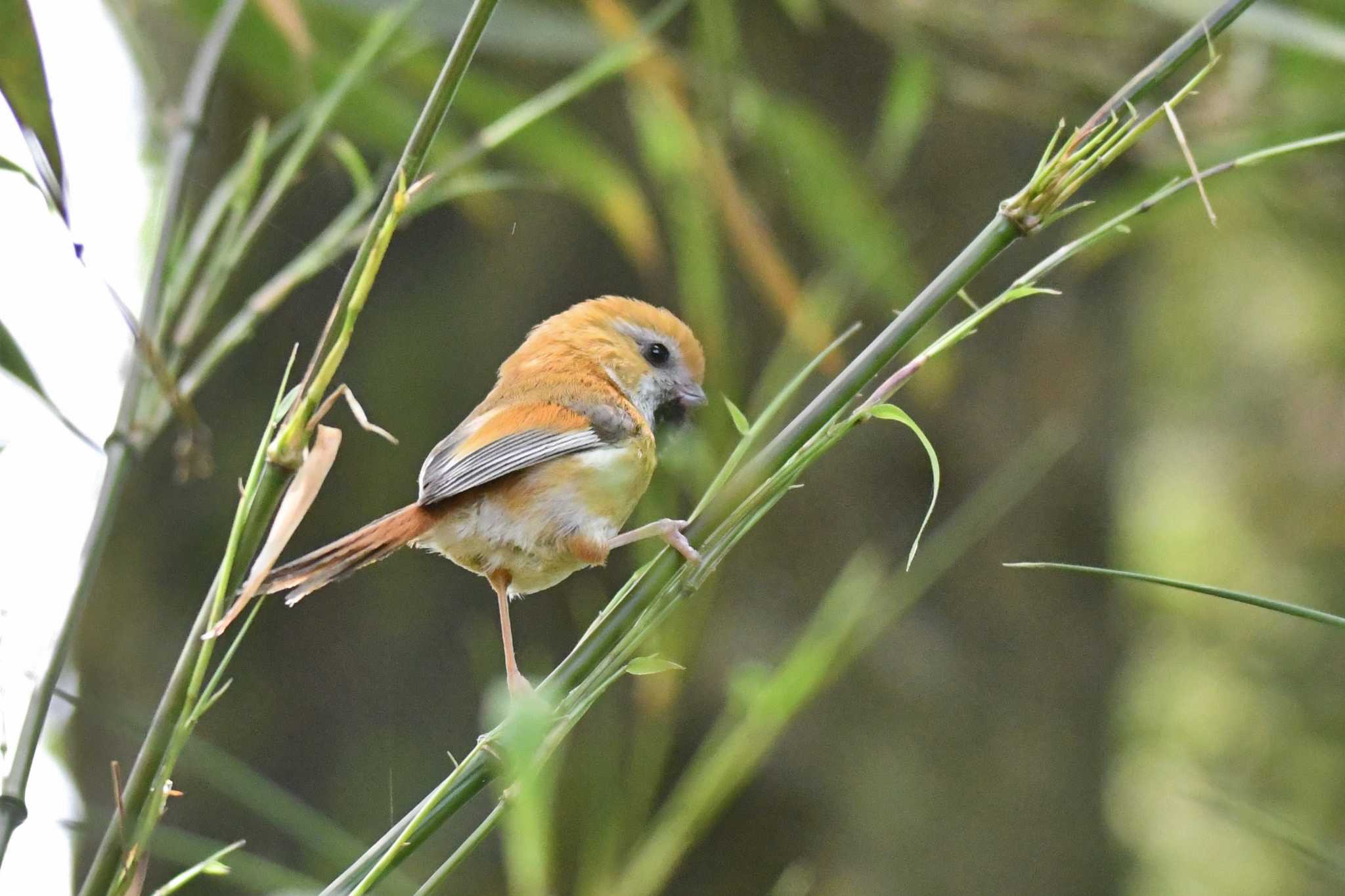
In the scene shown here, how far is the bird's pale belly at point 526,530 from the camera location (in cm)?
187

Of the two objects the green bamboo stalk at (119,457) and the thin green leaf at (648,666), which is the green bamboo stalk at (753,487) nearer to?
the thin green leaf at (648,666)

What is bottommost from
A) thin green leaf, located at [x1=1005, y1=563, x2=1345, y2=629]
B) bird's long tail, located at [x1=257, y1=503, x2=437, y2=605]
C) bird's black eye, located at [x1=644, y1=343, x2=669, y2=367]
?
thin green leaf, located at [x1=1005, y1=563, x2=1345, y2=629]

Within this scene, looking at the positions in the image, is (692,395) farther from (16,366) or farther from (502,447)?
(16,366)

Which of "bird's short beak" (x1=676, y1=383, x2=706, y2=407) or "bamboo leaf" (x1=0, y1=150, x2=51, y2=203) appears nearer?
"bamboo leaf" (x1=0, y1=150, x2=51, y2=203)

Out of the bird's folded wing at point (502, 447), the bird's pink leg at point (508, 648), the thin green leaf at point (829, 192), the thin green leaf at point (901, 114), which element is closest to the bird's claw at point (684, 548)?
the bird's pink leg at point (508, 648)

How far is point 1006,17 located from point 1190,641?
370cm

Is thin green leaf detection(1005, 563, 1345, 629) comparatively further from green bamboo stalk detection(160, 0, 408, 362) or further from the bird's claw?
green bamboo stalk detection(160, 0, 408, 362)

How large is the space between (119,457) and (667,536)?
46 centimetres

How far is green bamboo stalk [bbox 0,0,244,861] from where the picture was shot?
92 cm

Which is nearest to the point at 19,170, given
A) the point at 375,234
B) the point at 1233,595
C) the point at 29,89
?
the point at 29,89

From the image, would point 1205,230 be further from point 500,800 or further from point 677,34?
point 500,800

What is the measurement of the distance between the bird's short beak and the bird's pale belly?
1.08 feet

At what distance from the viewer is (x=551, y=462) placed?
6.66 feet

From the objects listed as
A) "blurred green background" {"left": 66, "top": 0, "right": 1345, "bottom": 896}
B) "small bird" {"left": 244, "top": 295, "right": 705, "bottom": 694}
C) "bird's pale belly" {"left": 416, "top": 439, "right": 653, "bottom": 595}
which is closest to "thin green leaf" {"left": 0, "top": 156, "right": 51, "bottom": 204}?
"small bird" {"left": 244, "top": 295, "right": 705, "bottom": 694}
